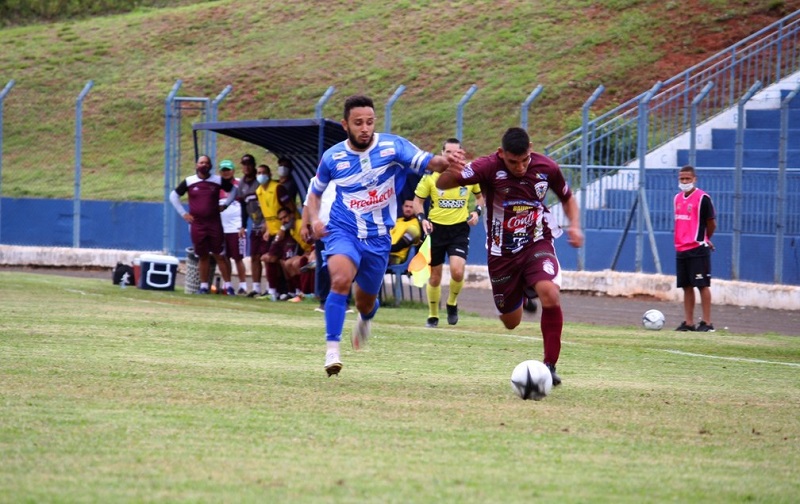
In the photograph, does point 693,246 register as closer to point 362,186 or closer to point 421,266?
point 421,266

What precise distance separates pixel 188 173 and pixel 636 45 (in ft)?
46.7

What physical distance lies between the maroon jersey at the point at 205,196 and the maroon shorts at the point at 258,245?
2.26 feet

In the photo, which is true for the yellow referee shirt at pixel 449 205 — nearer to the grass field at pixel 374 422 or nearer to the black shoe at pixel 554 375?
the grass field at pixel 374 422

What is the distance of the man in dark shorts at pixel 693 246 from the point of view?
16344mm

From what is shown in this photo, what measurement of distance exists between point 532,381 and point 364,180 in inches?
88.5

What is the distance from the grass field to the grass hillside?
18.5 metres

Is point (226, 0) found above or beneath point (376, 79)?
above

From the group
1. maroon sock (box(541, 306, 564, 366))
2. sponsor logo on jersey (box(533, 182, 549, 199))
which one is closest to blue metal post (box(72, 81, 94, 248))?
sponsor logo on jersey (box(533, 182, 549, 199))

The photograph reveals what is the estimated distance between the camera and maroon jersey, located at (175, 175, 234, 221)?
20344mm

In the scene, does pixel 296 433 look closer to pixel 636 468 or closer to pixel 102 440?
pixel 102 440

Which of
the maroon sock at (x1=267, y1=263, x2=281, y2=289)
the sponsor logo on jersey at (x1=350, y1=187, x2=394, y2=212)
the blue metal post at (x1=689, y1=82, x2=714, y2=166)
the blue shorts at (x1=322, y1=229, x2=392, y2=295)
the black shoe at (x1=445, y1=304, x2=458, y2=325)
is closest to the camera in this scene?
the blue shorts at (x1=322, y1=229, x2=392, y2=295)

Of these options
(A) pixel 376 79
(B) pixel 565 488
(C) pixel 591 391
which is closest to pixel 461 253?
(C) pixel 591 391

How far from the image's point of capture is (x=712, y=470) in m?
6.07

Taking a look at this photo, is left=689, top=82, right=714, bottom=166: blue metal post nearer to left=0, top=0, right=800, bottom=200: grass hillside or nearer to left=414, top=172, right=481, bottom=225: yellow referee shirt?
left=414, top=172, right=481, bottom=225: yellow referee shirt
